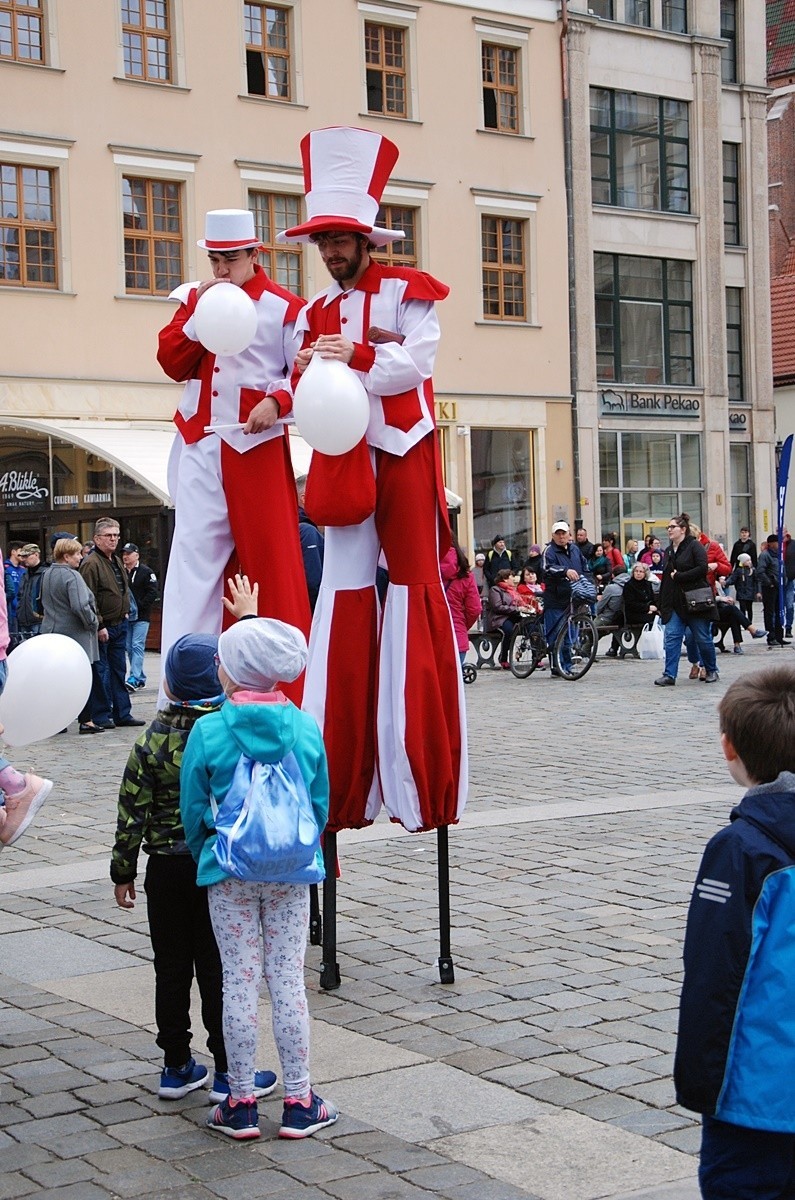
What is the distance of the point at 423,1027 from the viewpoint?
5.09m

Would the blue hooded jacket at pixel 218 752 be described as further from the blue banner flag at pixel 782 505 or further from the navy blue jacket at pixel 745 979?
the blue banner flag at pixel 782 505

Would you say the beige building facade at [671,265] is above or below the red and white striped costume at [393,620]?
above

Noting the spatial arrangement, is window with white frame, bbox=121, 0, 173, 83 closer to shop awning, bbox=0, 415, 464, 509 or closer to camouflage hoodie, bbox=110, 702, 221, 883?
shop awning, bbox=0, 415, 464, 509

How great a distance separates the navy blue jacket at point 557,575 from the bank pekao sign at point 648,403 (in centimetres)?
1562

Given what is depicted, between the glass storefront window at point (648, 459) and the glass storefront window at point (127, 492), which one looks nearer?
the glass storefront window at point (127, 492)

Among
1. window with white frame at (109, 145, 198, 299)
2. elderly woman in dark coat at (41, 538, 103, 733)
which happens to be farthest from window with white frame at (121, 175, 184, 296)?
elderly woman in dark coat at (41, 538, 103, 733)

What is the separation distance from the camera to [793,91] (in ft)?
164

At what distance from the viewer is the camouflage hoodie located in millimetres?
4422

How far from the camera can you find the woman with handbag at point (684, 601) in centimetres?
1781

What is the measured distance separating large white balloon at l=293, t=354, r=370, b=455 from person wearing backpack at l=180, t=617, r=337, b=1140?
1.22m

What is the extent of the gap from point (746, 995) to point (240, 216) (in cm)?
394

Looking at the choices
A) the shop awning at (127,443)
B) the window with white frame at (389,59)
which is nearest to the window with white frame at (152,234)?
the shop awning at (127,443)

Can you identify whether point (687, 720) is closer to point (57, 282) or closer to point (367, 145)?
point (367, 145)

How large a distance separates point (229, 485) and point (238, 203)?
78.5 feet
